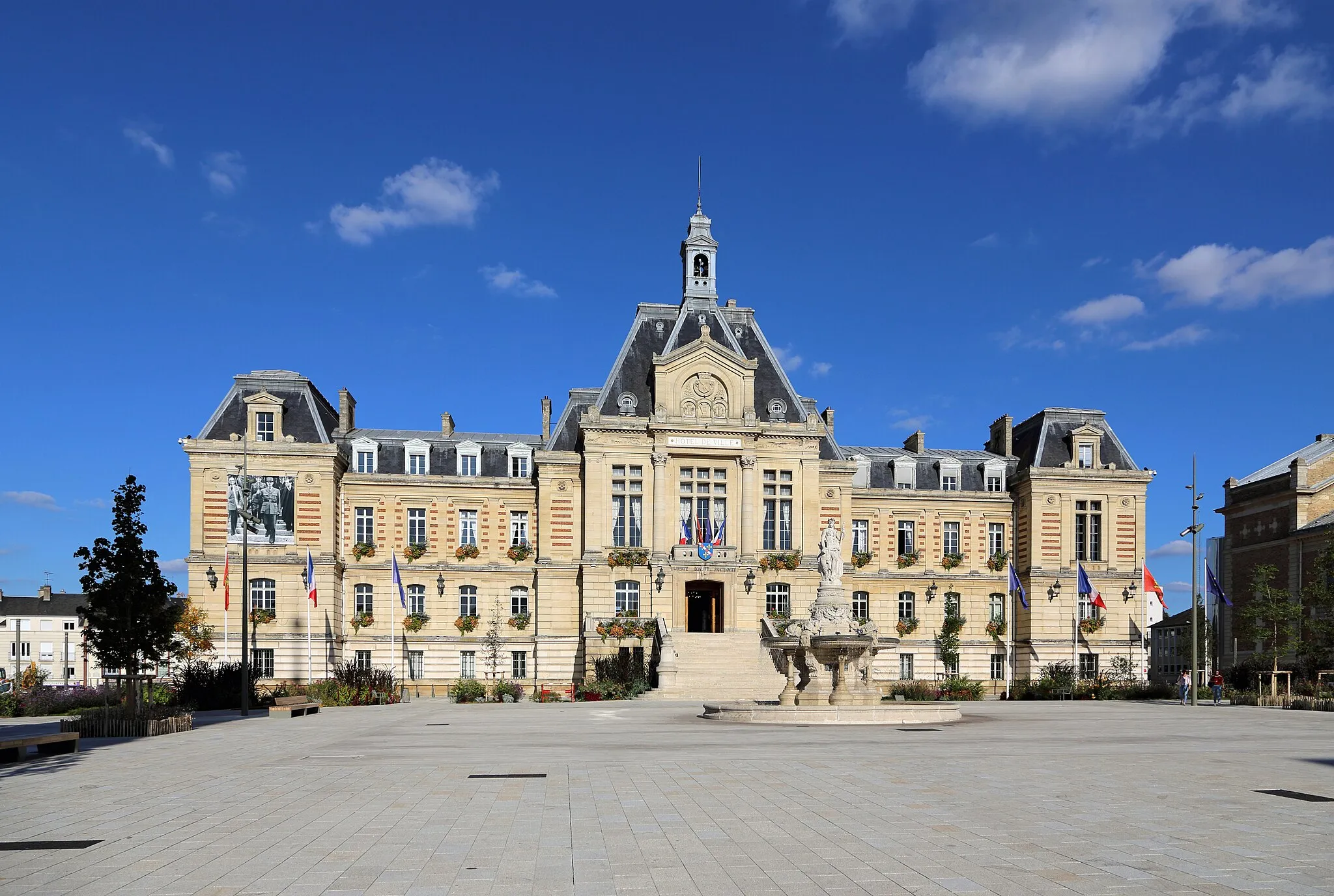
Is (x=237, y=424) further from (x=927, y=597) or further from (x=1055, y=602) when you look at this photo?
(x=1055, y=602)

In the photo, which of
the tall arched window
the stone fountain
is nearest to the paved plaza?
the stone fountain

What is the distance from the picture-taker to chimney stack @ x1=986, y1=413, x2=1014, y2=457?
57875mm

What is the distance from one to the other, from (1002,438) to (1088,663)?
12092mm

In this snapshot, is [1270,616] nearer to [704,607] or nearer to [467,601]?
[704,607]

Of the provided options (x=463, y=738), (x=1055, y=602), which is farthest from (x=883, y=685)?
(x=463, y=738)

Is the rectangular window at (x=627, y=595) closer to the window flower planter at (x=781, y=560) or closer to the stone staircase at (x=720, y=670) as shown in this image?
the stone staircase at (x=720, y=670)

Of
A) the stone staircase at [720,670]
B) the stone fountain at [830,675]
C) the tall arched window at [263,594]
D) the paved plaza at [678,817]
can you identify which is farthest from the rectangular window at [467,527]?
the paved plaza at [678,817]

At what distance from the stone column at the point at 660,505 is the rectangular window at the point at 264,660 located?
56.0ft

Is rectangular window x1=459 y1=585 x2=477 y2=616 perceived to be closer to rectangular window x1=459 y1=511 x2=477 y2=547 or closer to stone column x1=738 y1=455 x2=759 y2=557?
rectangular window x1=459 y1=511 x2=477 y2=547

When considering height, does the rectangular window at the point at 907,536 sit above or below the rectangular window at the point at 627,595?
above

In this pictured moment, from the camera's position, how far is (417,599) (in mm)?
52094

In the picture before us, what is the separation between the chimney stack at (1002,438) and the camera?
5788cm

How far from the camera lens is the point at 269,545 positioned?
49250 millimetres

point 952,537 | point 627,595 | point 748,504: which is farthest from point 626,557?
point 952,537
